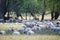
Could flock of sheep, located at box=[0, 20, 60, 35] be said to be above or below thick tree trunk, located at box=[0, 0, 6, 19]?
below

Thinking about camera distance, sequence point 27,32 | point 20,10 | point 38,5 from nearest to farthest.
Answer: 1. point 27,32
2. point 20,10
3. point 38,5

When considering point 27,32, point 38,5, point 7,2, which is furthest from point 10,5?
point 27,32

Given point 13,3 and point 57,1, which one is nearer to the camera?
point 57,1

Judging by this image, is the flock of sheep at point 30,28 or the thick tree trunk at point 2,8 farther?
the thick tree trunk at point 2,8

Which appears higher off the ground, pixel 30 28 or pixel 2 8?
pixel 2 8

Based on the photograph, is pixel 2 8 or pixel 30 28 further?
pixel 2 8

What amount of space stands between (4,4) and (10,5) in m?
1.24

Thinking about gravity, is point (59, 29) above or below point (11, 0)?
below

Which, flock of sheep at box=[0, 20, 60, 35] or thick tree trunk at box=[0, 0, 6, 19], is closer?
flock of sheep at box=[0, 20, 60, 35]

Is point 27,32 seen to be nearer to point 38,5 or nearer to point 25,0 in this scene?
point 25,0

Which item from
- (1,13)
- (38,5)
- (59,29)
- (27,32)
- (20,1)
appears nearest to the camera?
(27,32)

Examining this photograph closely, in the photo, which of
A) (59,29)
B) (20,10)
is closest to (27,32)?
(59,29)

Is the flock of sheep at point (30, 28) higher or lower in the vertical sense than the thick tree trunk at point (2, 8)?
lower

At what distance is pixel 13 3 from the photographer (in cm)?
2697
